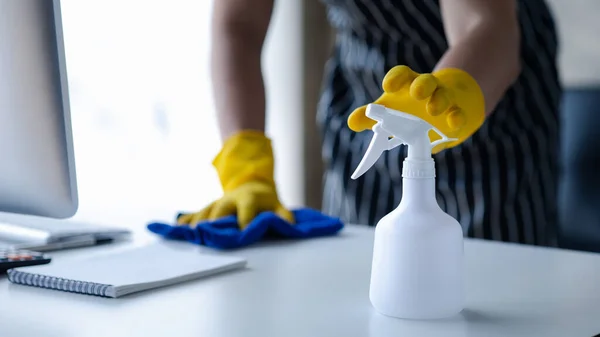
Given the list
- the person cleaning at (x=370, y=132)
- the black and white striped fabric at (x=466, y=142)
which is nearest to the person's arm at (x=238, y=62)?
the person cleaning at (x=370, y=132)

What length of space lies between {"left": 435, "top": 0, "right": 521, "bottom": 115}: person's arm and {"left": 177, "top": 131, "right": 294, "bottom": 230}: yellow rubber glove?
37 centimetres

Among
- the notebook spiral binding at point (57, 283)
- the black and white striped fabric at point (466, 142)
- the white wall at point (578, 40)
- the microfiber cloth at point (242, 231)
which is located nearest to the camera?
the notebook spiral binding at point (57, 283)

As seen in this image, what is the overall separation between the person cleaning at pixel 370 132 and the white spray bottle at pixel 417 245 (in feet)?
1.54

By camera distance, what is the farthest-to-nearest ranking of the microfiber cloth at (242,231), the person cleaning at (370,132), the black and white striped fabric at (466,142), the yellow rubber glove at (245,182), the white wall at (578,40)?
the white wall at (578,40) → the black and white striped fabric at (466,142) → the person cleaning at (370,132) → the yellow rubber glove at (245,182) → the microfiber cloth at (242,231)

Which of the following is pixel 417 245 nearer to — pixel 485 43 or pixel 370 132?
pixel 485 43

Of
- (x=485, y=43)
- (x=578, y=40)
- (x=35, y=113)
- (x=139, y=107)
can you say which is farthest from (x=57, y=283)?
(x=578, y=40)

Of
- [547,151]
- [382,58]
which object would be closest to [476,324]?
[382,58]

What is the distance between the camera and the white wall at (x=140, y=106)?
7.71ft

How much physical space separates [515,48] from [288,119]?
2.03m

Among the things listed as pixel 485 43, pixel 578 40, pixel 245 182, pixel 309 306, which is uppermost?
pixel 578 40

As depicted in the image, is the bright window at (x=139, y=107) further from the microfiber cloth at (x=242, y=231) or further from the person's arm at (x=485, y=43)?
the person's arm at (x=485, y=43)

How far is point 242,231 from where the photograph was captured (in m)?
1.11

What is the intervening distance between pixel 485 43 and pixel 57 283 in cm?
60

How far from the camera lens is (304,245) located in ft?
3.67
